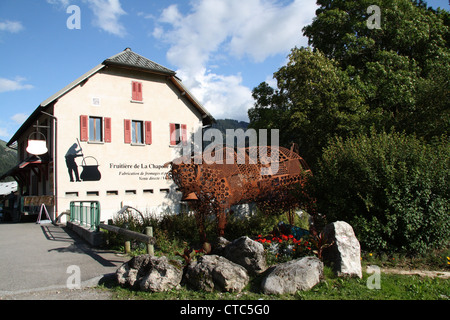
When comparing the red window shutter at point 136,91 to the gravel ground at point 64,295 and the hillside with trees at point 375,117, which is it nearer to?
the hillside with trees at point 375,117

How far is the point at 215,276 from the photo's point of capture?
209 inches

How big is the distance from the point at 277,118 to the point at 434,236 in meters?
11.3

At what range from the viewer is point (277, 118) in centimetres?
1747

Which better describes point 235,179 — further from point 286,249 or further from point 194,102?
point 194,102

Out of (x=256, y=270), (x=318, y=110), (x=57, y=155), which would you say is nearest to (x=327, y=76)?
(x=318, y=110)

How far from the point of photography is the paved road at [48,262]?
5.68 meters

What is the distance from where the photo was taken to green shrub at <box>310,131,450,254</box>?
6930 millimetres

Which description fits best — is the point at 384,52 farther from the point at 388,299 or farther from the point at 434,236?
the point at 388,299

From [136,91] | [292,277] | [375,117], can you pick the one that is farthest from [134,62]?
[292,277]

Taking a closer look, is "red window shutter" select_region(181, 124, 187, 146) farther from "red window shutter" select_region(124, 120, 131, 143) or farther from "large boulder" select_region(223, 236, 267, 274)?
"large boulder" select_region(223, 236, 267, 274)

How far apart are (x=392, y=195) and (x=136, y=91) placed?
1496cm

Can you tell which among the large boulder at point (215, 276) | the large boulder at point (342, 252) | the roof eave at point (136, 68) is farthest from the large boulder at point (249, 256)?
the roof eave at point (136, 68)

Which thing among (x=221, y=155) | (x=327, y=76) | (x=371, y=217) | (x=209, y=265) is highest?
(x=327, y=76)

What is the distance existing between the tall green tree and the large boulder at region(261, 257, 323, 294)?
10.8 metres
